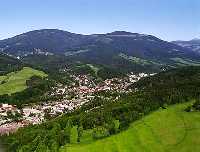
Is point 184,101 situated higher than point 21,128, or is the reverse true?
point 184,101

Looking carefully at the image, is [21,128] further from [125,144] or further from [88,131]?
[125,144]

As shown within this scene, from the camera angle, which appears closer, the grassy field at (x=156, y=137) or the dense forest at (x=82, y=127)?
the grassy field at (x=156, y=137)

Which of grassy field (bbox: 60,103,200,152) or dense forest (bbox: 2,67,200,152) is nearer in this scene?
grassy field (bbox: 60,103,200,152)

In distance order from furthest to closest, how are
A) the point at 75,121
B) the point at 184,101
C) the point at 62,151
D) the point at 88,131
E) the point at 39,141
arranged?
the point at 184,101
the point at 75,121
the point at 88,131
the point at 39,141
the point at 62,151

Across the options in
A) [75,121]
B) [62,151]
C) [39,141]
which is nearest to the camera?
[62,151]

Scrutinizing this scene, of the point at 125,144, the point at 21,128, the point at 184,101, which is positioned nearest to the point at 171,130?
the point at 125,144

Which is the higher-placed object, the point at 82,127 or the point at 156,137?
the point at 82,127

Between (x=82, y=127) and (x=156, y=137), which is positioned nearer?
(x=156, y=137)

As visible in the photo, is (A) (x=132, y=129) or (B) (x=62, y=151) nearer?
(B) (x=62, y=151)
